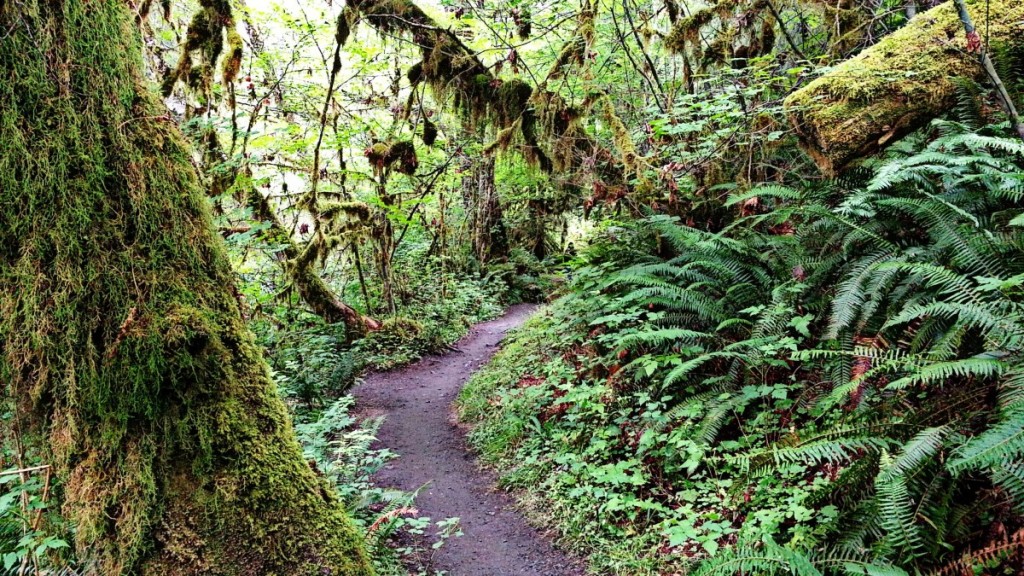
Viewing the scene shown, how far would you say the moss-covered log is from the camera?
4.32 meters

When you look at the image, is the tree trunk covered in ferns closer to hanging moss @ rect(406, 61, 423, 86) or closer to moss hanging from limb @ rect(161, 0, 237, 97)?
moss hanging from limb @ rect(161, 0, 237, 97)

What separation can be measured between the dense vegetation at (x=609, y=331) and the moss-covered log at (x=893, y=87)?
26mm

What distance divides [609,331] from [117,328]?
5177 millimetres

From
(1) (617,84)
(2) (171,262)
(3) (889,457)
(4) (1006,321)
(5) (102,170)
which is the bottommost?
(3) (889,457)

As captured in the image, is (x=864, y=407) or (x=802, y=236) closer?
(x=864, y=407)

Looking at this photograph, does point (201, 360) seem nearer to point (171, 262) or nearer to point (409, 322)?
point (171, 262)

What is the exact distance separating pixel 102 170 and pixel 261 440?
1.61 meters

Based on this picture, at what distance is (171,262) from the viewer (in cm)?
267

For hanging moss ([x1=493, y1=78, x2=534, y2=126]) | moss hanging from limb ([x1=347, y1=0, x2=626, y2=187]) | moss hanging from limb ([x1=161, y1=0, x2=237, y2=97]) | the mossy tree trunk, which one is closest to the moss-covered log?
moss hanging from limb ([x1=347, y1=0, x2=626, y2=187])

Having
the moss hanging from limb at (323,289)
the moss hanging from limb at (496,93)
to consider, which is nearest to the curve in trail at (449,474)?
the moss hanging from limb at (323,289)

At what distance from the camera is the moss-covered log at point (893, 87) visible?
4.32 meters

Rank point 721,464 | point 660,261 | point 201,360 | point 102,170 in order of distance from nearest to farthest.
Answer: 1. point 102,170
2. point 201,360
3. point 721,464
4. point 660,261

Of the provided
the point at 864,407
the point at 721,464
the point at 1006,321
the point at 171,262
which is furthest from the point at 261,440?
the point at 1006,321

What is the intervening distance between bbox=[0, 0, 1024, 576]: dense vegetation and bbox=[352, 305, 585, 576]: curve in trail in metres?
0.26
